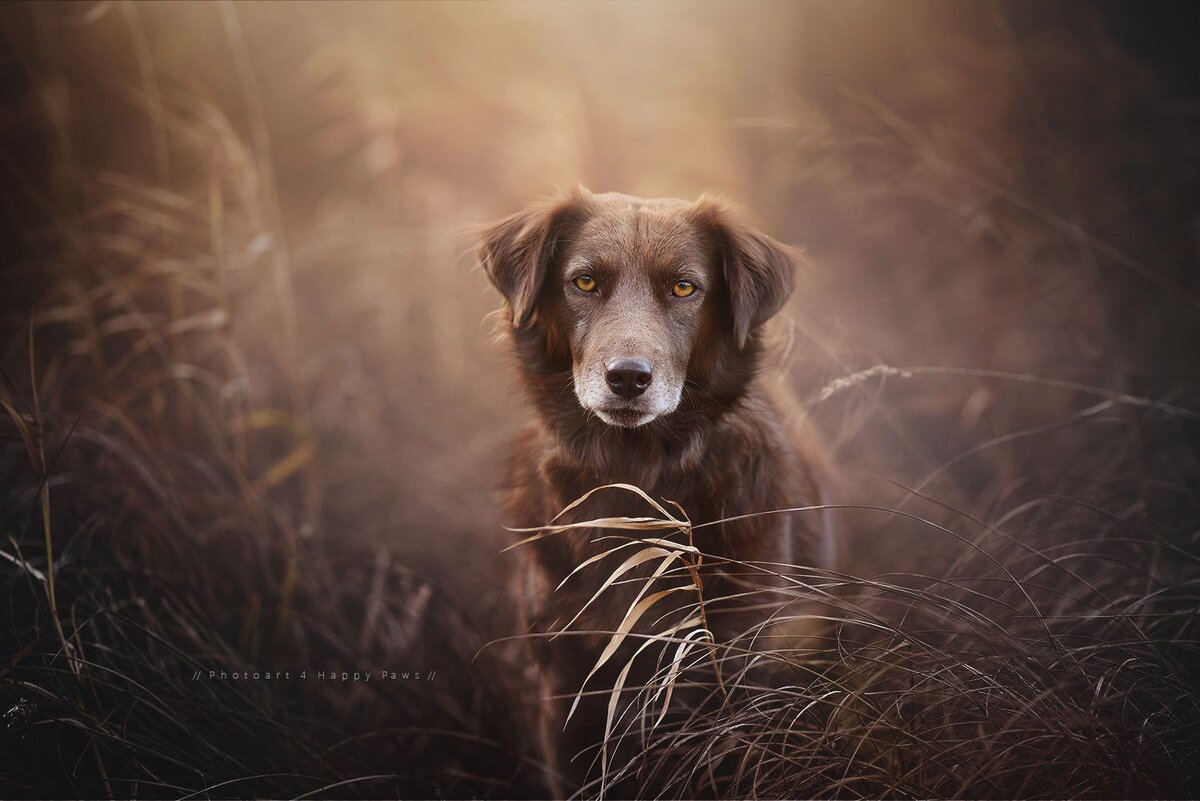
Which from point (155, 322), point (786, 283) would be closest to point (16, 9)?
point (155, 322)

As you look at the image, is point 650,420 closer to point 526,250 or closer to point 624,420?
point 624,420

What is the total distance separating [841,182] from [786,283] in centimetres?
158

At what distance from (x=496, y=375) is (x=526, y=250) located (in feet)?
5.37

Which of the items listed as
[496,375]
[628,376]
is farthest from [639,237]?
[496,375]

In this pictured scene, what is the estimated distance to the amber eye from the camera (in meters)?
2.19

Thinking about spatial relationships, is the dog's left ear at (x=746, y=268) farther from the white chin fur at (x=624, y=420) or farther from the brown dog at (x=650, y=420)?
the white chin fur at (x=624, y=420)

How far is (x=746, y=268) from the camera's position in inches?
86.8

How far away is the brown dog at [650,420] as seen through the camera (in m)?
2.17

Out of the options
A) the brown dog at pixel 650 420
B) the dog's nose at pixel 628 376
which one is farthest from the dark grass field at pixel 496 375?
the dog's nose at pixel 628 376

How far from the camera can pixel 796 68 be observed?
10.5ft

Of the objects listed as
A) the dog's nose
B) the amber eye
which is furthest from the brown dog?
the dog's nose

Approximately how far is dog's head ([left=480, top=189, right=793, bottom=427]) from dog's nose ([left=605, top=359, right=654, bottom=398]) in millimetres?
69

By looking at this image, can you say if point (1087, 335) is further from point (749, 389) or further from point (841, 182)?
point (749, 389)

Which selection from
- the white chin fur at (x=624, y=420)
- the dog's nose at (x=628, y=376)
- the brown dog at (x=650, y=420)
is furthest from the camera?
the brown dog at (x=650, y=420)
